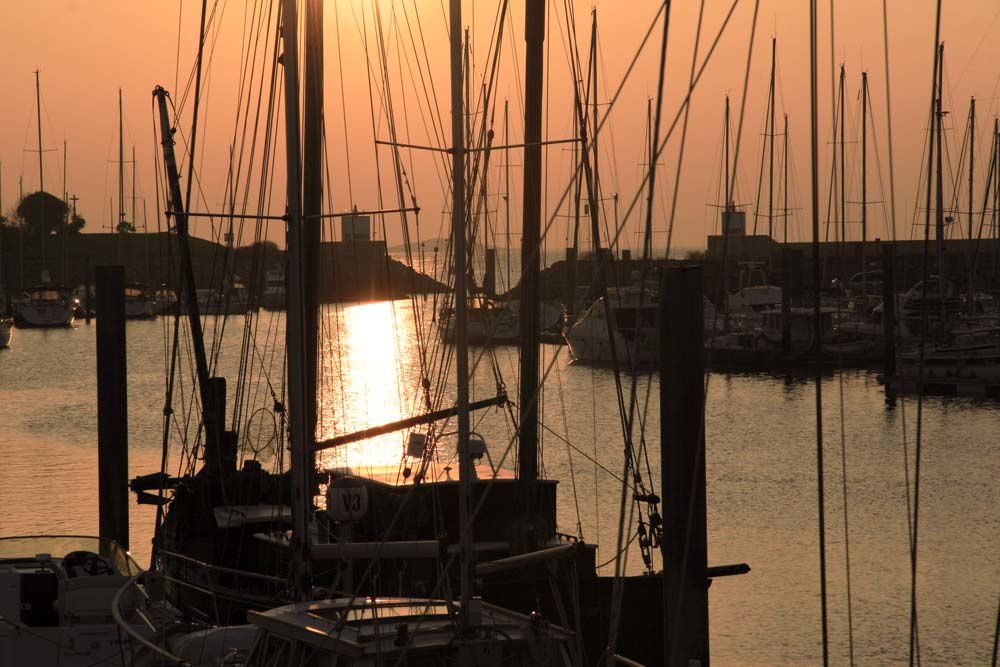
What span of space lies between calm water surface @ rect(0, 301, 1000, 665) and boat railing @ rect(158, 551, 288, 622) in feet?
9.19

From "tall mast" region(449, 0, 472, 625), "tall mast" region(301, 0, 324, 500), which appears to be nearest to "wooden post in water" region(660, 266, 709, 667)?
"tall mast" region(449, 0, 472, 625)

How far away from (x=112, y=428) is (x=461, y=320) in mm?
12108

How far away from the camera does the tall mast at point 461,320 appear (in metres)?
8.32

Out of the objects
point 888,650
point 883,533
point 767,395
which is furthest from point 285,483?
point 767,395

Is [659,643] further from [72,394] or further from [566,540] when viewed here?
[72,394]

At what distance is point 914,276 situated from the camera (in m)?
96.4

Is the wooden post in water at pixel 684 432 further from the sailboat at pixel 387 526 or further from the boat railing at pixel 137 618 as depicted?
the boat railing at pixel 137 618

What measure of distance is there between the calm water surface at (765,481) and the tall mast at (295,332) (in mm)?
2155

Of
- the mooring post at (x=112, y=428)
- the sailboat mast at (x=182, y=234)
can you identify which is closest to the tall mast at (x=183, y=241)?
the sailboat mast at (x=182, y=234)

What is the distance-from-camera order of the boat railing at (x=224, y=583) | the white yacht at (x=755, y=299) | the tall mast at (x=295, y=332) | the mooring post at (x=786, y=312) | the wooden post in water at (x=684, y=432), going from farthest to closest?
the white yacht at (x=755, y=299)
the mooring post at (x=786, y=312)
the boat railing at (x=224, y=583)
the tall mast at (x=295, y=332)
the wooden post in water at (x=684, y=432)

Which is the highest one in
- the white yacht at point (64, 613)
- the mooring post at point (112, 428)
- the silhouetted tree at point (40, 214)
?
the silhouetted tree at point (40, 214)

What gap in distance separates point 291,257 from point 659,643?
6293 mm

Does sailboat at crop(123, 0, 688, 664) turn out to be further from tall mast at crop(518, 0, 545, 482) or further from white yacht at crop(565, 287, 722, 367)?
white yacht at crop(565, 287, 722, 367)

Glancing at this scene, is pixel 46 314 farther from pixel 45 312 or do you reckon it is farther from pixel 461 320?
pixel 461 320
